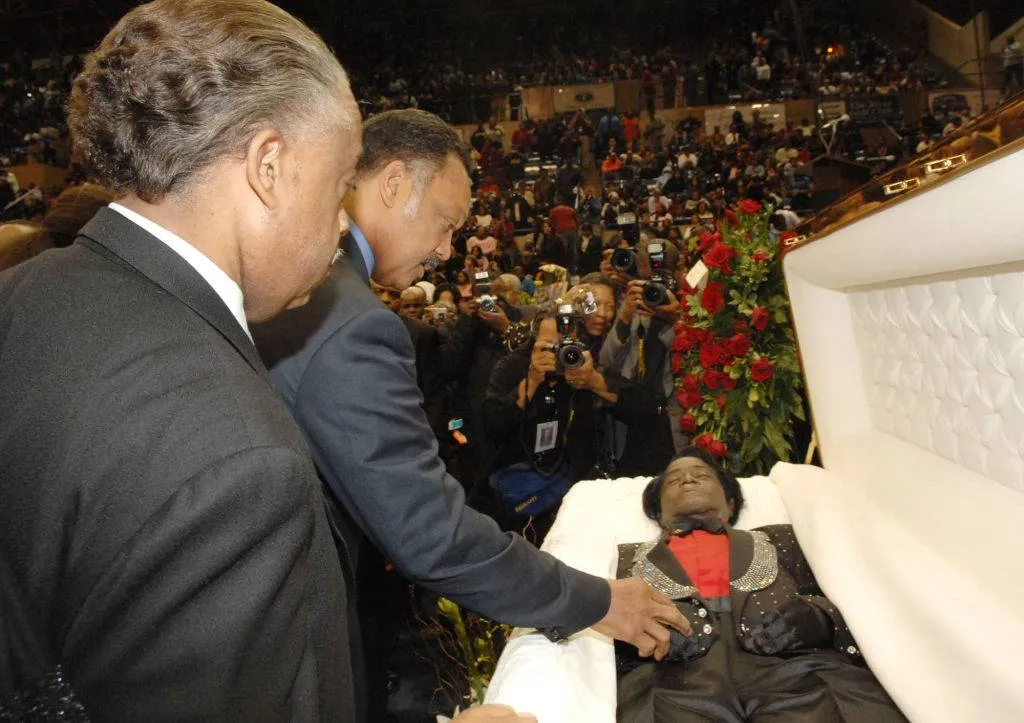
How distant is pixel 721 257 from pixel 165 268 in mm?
2816

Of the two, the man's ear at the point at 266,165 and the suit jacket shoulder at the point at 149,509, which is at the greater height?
the man's ear at the point at 266,165

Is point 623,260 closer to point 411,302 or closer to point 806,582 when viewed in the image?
point 411,302

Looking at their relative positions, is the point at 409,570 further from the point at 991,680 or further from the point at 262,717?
the point at 991,680

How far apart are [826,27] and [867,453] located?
63.2 ft

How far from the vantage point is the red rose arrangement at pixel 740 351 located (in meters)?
3.27


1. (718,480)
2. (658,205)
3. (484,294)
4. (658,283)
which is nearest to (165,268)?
(718,480)

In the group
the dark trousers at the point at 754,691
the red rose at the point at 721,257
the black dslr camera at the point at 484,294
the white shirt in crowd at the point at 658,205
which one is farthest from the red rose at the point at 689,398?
the white shirt in crowd at the point at 658,205

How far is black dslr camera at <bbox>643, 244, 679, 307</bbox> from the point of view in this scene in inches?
135

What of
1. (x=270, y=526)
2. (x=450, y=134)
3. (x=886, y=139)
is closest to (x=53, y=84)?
(x=886, y=139)

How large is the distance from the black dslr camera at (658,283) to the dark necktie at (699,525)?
113cm

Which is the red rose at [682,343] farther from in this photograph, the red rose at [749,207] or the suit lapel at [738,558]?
the suit lapel at [738,558]

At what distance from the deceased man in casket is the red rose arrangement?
0.58 m

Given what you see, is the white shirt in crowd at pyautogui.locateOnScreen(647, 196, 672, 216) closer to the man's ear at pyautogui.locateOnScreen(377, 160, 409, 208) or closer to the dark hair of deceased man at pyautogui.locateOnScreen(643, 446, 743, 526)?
the dark hair of deceased man at pyautogui.locateOnScreen(643, 446, 743, 526)

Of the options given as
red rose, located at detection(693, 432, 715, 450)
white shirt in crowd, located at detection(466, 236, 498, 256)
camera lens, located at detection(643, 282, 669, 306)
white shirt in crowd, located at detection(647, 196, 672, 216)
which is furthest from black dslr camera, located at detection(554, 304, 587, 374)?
white shirt in crowd, located at detection(647, 196, 672, 216)
